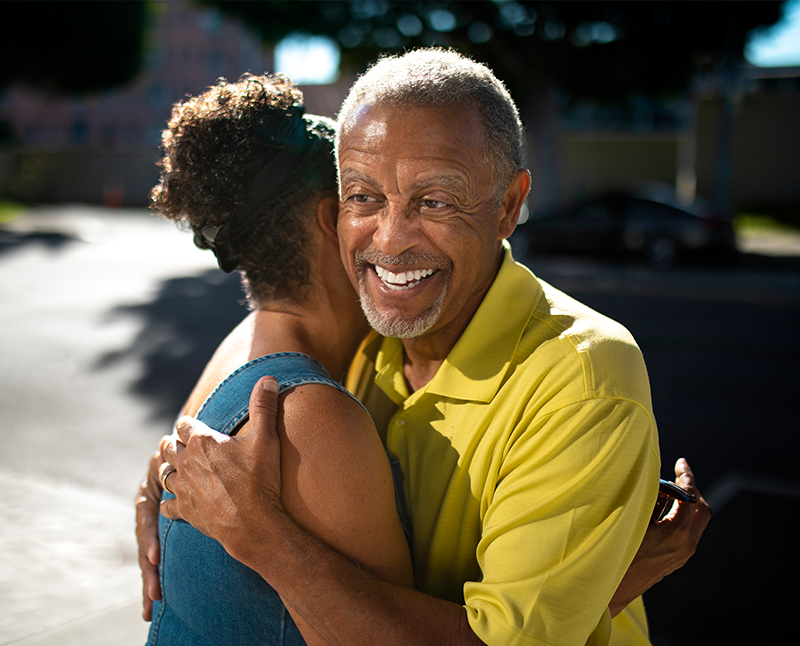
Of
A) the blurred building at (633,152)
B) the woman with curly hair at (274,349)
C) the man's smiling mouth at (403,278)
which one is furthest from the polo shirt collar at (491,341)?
the blurred building at (633,152)

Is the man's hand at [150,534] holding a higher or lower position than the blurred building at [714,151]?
higher

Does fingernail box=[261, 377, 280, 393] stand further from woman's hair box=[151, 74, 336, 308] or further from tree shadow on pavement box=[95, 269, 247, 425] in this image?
tree shadow on pavement box=[95, 269, 247, 425]

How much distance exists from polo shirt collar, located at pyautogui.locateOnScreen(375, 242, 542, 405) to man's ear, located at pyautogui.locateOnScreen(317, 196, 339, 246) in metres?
0.43

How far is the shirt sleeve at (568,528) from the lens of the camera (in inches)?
52.3

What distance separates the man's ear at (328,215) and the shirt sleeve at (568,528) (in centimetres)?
77

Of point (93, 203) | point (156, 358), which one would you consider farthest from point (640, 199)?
point (93, 203)

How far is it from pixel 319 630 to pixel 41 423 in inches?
206

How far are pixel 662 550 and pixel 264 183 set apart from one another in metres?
1.26

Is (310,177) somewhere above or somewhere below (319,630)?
above

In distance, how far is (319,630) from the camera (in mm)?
1403

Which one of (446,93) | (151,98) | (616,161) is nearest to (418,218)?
(446,93)

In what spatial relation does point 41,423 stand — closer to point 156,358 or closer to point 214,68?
point 156,358

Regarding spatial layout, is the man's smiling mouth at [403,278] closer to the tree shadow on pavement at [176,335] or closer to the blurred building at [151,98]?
the tree shadow on pavement at [176,335]

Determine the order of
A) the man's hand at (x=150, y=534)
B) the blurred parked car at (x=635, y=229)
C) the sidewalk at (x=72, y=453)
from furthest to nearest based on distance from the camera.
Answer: the blurred parked car at (x=635, y=229)
the sidewalk at (x=72, y=453)
the man's hand at (x=150, y=534)
